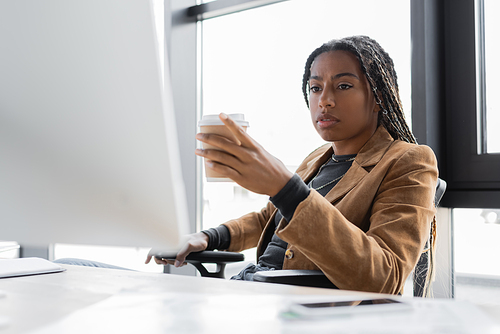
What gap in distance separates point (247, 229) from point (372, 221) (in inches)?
21.4

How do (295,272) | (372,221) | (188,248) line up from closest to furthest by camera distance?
(295,272), (372,221), (188,248)

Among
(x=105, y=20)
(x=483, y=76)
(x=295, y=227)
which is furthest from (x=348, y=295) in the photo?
(x=483, y=76)

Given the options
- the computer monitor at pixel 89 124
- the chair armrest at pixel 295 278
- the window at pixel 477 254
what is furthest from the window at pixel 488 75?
the computer monitor at pixel 89 124

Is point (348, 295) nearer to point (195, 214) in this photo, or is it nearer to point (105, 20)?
point (105, 20)

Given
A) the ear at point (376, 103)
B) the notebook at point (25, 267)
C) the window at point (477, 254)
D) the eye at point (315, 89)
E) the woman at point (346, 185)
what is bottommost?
the window at point (477, 254)

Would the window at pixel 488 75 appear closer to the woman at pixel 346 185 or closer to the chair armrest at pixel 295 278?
the woman at pixel 346 185

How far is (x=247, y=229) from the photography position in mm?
1428

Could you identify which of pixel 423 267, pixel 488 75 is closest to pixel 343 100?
pixel 423 267

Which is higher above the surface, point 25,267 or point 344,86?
point 344,86

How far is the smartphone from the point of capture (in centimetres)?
47

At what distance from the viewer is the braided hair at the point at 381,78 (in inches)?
48.4

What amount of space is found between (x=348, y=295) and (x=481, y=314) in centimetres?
16

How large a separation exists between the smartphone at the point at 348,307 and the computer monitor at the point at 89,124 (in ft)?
0.57

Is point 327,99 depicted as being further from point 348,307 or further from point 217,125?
point 348,307
